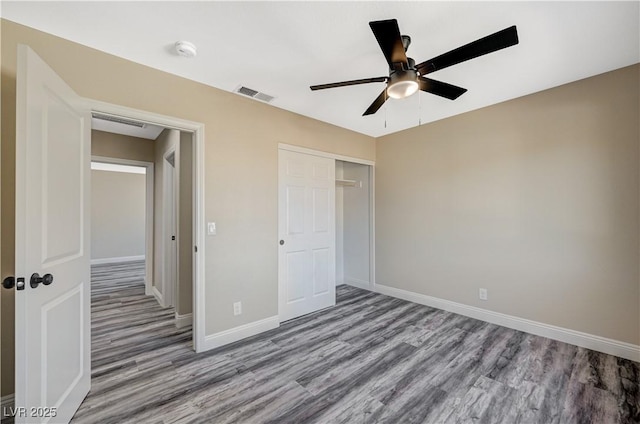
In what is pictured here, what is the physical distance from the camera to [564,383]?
2.07m

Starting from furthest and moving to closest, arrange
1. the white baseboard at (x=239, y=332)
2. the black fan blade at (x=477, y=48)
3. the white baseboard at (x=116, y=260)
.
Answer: the white baseboard at (x=116, y=260) < the white baseboard at (x=239, y=332) < the black fan blade at (x=477, y=48)

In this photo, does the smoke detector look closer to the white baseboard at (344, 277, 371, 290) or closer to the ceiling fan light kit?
the ceiling fan light kit

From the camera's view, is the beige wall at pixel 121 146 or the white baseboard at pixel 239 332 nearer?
the white baseboard at pixel 239 332

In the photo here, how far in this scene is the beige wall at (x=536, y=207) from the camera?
2410 mm

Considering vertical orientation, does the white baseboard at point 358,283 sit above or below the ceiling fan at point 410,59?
below

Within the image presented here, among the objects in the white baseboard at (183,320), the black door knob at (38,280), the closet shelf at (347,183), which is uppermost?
the closet shelf at (347,183)

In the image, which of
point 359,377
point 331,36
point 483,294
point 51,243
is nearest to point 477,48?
point 331,36

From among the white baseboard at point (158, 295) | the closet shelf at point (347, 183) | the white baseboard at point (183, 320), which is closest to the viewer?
the white baseboard at point (183, 320)

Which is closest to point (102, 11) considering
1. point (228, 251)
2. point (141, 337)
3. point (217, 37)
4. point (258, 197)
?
point (217, 37)

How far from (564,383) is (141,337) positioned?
157 inches

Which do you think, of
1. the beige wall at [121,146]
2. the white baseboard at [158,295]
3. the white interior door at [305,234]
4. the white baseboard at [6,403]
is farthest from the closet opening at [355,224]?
the white baseboard at [6,403]

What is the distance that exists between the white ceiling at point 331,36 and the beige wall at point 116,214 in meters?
6.65

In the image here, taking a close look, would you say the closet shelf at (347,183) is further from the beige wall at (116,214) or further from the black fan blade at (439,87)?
the beige wall at (116,214)

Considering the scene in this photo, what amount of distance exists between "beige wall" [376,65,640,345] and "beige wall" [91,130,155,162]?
4247 millimetres
